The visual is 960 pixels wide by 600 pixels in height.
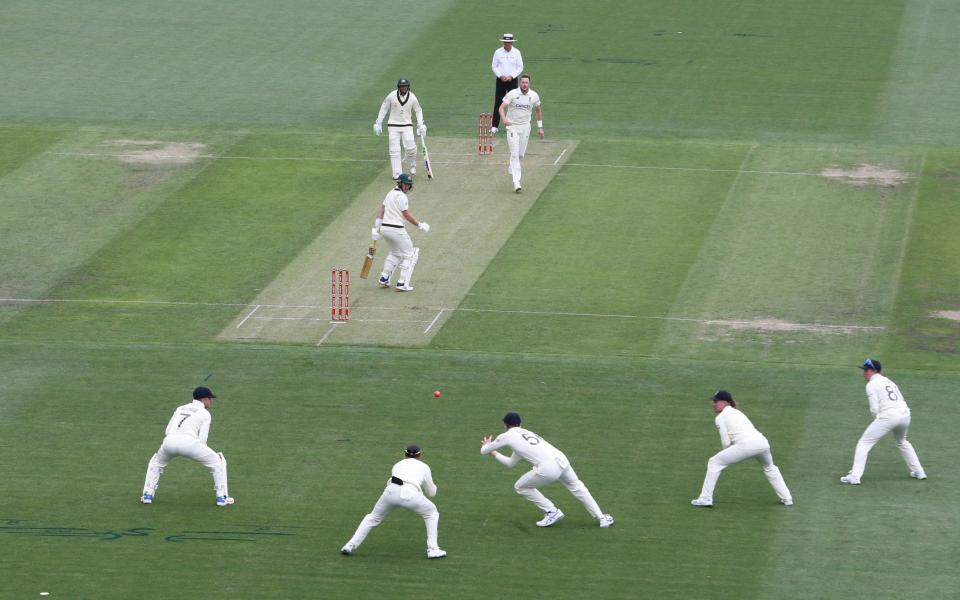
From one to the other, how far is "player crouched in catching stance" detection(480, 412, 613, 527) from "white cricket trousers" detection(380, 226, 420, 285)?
946 cm

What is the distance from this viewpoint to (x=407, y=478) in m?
20.3

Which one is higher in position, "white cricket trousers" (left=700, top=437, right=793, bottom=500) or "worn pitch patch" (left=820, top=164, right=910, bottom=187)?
"white cricket trousers" (left=700, top=437, right=793, bottom=500)

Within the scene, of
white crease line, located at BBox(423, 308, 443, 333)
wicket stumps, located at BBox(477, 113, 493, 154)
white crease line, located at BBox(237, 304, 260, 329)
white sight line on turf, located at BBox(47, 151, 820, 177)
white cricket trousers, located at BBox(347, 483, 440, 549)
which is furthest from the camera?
wicket stumps, located at BBox(477, 113, 493, 154)

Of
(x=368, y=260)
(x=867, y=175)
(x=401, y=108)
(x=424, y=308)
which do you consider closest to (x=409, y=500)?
(x=424, y=308)

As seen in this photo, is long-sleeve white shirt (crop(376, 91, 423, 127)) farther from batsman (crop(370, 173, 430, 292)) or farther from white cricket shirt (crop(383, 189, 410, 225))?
white cricket shirt (crop(383, 189, 410, 225))

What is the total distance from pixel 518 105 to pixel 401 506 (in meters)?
17.4

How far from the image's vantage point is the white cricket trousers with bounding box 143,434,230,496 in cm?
2166

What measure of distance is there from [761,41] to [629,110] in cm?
771

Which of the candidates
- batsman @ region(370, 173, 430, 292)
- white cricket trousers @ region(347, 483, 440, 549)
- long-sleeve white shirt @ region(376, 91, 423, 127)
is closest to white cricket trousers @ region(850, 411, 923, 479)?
white cricket trousers @ region(347, 483, 440, 549)

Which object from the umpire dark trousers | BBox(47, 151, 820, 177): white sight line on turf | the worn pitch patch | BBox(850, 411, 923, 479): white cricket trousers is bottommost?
BBox(47, 151, 820, 177): white sight line on turf

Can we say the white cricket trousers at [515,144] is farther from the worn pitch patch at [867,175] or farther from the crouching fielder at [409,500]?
the crouching fielder at [409,500]

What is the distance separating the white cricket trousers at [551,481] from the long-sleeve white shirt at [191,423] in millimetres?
4263

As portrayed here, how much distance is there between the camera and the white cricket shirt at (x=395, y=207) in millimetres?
30047

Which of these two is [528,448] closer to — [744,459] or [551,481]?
[551,481]
